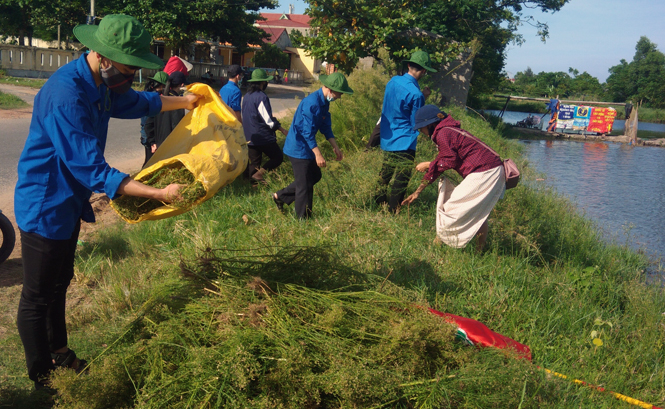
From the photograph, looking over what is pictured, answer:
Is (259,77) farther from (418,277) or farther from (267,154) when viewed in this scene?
(418,277)

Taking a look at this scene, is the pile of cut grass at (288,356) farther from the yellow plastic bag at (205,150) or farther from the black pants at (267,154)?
the black pants at (267,154)

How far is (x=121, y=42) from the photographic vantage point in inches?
101

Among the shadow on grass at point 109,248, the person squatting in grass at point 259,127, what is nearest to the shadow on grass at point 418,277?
the shadow on grass at point 109,248

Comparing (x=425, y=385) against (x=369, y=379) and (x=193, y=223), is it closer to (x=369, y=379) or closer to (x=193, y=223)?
(x=369, y=379)

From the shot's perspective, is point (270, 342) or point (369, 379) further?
point (270, 342)

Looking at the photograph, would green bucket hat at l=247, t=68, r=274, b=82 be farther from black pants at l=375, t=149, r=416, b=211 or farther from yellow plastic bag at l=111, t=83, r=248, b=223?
yellow plastic bag at l=111, t=83, r=248, b=223

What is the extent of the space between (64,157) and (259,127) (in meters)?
4.82

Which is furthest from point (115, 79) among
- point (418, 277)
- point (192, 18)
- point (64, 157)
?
point (192, 18)

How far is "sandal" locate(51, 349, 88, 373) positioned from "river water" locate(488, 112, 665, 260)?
23.2 ft

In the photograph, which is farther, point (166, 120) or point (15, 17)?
point (15, 17)

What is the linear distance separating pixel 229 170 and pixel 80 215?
84cm

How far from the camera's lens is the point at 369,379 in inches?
92.7

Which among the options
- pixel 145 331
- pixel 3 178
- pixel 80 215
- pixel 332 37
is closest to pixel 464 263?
pixel 145 331

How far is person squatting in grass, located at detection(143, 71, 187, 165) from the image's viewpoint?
6398 mm
